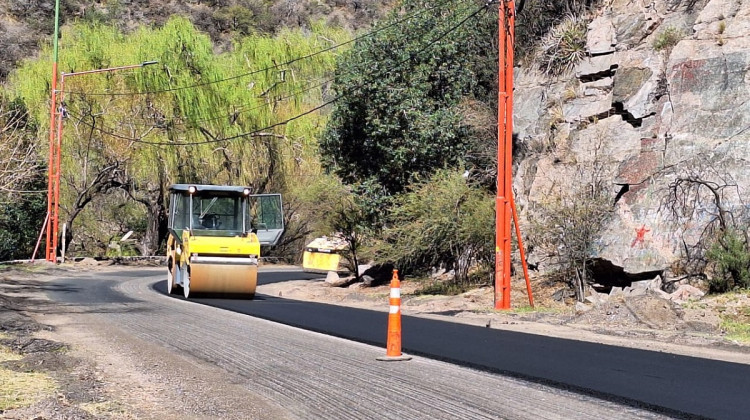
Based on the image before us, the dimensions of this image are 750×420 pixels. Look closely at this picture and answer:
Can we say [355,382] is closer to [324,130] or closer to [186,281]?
[186,281]

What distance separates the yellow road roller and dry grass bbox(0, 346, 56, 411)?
12679 mm

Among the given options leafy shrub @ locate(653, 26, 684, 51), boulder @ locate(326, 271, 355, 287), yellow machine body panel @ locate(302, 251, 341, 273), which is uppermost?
leafy shrub @ locate(653, 26, 684, 51)

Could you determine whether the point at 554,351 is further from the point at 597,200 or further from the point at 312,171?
the point at 312,171

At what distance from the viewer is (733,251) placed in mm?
19719

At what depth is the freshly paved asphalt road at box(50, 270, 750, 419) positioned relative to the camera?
8.59 m

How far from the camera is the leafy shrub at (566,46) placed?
30094mm

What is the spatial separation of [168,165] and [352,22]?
52.0 metres

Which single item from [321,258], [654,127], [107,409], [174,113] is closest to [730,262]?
[654,127]

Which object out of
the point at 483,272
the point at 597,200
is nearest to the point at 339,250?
the point at 483,272

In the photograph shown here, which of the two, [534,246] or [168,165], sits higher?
[168,165]

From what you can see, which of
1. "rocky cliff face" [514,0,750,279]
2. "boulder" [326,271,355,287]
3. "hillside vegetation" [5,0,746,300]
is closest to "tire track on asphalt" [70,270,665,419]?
"rocky cliff face" [514,0,750,279]

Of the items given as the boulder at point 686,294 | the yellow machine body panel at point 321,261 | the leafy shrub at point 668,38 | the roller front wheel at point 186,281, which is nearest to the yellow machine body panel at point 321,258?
the yellow machine body panel at point 321,261

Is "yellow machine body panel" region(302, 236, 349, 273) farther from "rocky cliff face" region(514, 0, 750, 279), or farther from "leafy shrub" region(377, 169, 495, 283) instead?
"rocky cliff face" region(514, 0, 750, 279)

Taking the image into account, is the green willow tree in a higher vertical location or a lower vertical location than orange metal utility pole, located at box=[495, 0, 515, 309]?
higher
